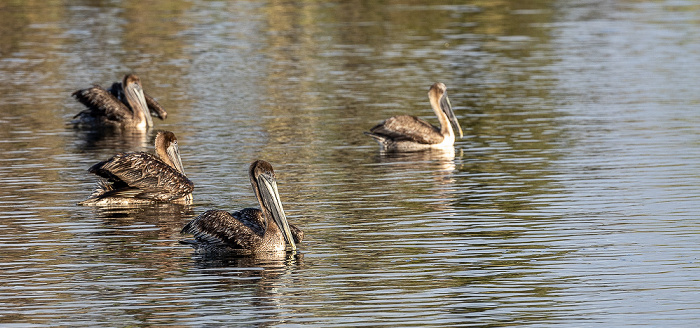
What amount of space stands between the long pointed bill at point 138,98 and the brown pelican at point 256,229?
12292 mm

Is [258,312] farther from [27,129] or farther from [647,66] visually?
[647,66]

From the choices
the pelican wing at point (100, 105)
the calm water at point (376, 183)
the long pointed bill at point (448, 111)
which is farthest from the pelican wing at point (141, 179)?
Result: the pelican wing at point (100, 105)

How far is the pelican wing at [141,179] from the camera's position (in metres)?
17.8

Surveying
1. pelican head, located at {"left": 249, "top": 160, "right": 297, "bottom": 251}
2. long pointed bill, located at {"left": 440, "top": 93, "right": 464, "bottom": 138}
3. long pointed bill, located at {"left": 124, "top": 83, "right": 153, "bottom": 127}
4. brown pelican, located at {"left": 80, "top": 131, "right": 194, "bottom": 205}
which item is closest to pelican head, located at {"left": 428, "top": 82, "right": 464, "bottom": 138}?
long pointed bill, located at {"left": 440, "top": 93, "right": 464, "bottom": 138}

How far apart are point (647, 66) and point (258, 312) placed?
25.7 m

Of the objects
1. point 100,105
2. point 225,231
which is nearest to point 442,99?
point 100,105

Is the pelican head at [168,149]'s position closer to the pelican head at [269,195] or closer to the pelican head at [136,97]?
the pelican head at [269,195]

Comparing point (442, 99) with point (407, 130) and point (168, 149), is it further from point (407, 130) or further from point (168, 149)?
point (168, 149)

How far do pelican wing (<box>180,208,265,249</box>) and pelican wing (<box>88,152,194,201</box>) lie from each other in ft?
9.08

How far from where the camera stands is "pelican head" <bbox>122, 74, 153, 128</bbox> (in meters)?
27.0

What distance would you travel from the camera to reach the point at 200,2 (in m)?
63.8

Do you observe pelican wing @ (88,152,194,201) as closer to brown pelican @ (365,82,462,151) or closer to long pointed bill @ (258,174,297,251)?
long pointed bill @ (258,174,297,251)

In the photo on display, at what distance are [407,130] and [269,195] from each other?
9.48m

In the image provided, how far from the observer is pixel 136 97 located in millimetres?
27047
